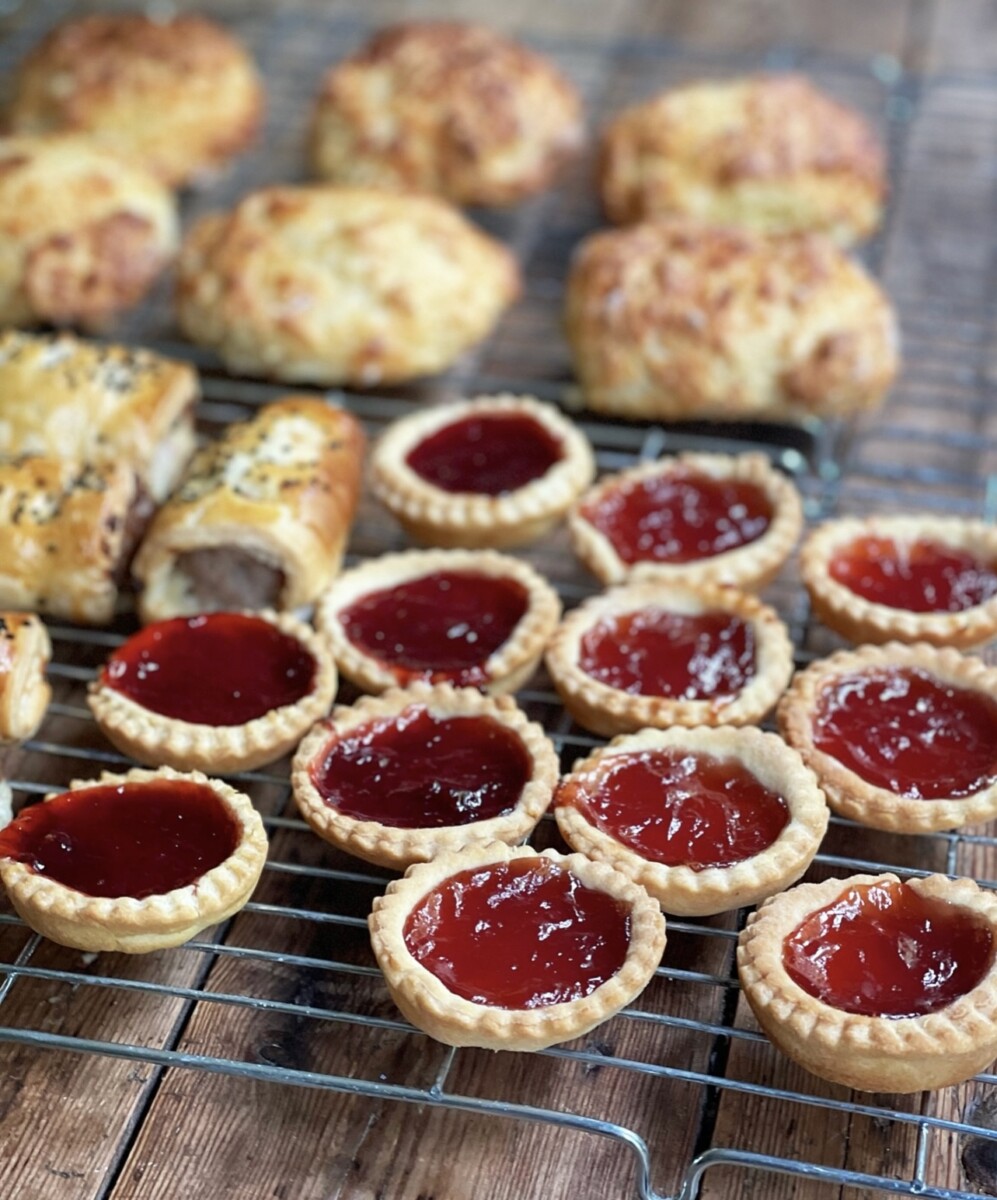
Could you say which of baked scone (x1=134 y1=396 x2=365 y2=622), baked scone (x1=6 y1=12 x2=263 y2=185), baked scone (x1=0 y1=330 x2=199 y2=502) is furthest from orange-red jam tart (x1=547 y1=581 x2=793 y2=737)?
baked scone (x1=6 y1=12 x2=263 y2=185)

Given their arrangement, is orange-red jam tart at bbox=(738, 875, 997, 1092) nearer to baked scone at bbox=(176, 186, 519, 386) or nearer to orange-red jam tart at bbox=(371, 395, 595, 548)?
orange-red jam tart at bbox=(371, 395, 595, 548)

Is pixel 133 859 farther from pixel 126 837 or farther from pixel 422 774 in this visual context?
pixel 422 774

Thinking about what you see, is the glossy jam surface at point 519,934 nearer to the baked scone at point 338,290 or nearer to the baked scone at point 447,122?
the baked scone at point 338,290

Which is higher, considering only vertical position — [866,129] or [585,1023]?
[866,129]

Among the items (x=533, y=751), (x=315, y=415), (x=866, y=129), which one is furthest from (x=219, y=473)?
(x=866, y=129)

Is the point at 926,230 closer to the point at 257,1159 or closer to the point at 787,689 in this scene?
the point at 787,689
